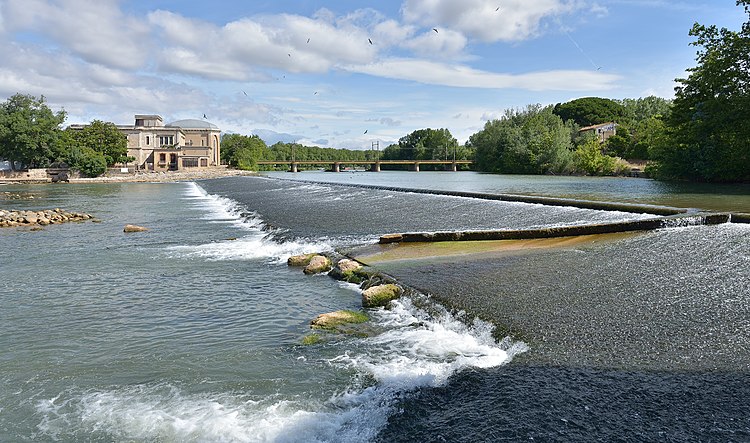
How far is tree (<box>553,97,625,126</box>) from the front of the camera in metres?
114

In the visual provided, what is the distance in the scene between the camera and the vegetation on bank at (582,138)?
34094mm

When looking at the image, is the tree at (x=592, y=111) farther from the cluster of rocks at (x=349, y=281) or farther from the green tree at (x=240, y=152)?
the cluster of rocks at (x=349, y=281)

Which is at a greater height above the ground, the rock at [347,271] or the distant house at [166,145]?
the distant house at [166,145]

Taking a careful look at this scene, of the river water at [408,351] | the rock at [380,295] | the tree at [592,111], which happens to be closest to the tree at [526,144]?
the tree at [592,111]

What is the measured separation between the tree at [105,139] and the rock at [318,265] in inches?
3270

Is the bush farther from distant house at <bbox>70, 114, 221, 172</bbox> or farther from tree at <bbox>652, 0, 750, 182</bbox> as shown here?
tree at <bbox>652, 0, 750, 182</bbox>

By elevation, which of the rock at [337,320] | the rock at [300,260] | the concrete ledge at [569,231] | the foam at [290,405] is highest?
the concrete ledge at [569,231]

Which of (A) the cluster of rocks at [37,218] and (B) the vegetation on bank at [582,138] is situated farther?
(B) the vegetation on bank at [582,138]

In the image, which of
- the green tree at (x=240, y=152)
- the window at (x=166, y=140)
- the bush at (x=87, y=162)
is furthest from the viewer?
the green tree at (x=240, y=152)

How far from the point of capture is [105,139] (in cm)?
8650

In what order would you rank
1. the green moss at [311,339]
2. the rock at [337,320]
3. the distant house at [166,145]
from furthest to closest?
the distant house at [166,145] < the rock at [337,320] < the green moss at [311,339]

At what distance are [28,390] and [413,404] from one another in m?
4.50

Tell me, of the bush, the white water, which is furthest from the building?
the white water

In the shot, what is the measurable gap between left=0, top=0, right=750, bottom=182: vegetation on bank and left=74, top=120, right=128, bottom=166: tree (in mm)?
154
